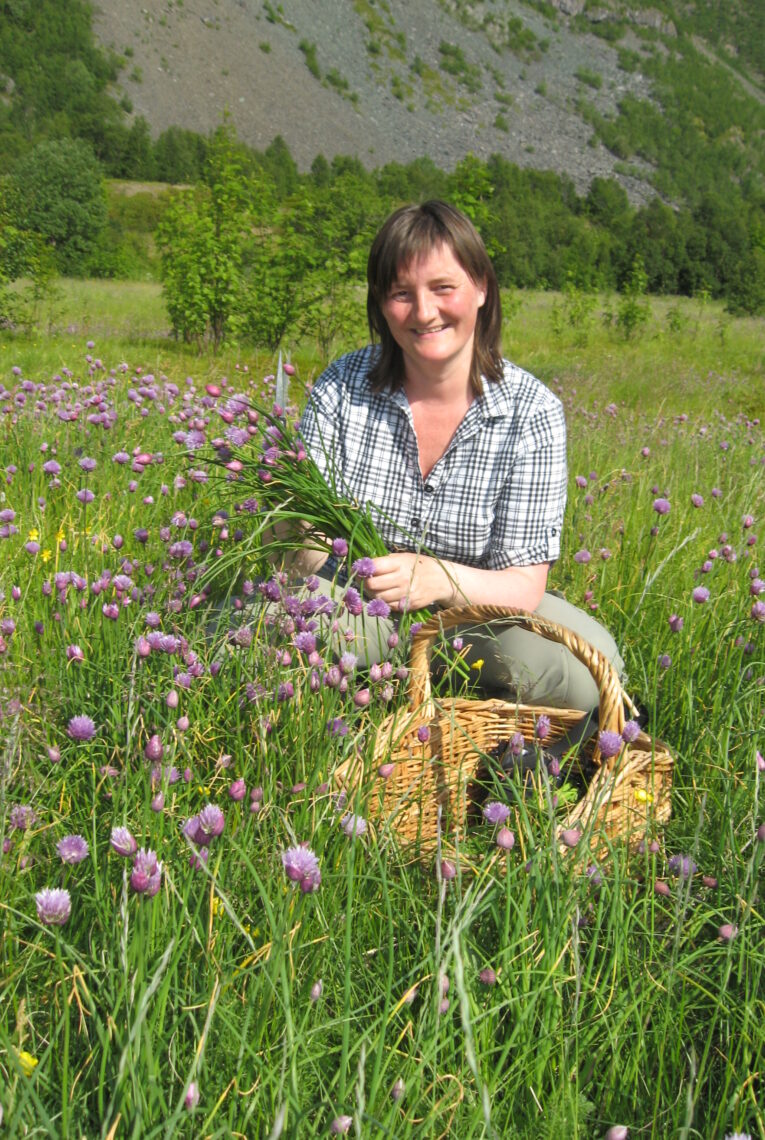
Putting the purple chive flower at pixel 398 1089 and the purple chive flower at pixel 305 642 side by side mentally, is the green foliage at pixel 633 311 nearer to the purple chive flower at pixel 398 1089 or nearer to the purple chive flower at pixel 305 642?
the purple chive flower at pixel 305 642

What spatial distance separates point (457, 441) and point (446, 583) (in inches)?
21.4

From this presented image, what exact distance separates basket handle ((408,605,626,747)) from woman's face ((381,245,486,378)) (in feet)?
2.49

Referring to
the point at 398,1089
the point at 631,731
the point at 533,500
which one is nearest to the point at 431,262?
the point at 533,500

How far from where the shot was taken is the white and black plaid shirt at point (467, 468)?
7.99 feet

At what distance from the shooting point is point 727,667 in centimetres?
211

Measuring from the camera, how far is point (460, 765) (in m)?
1.53

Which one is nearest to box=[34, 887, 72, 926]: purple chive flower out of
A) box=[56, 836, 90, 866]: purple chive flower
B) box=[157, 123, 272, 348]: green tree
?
box=[56, 836, 90, 866]: purple chive flower

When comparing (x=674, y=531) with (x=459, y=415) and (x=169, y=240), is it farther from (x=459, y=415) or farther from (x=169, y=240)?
(x=169, y=240)

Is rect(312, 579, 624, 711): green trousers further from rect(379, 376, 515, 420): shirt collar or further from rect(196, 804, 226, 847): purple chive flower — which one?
rect(196, 804, 226, 847): purple chive flower

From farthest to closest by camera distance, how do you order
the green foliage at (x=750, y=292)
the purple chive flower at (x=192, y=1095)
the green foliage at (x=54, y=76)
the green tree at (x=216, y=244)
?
the green foliage at (x=54, y=76)
the green foliage at (x=750, y=292)
the green tree at (x=216, y=244)
the purple chive flower at (x=192, y=1095)

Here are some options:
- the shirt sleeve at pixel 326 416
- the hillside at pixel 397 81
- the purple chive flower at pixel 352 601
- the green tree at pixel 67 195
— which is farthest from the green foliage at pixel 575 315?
the hillside at pixel 397 81

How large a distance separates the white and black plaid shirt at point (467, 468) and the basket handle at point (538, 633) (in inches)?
18.2

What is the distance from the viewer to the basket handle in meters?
1.68

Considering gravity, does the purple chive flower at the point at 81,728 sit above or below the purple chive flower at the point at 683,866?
above
